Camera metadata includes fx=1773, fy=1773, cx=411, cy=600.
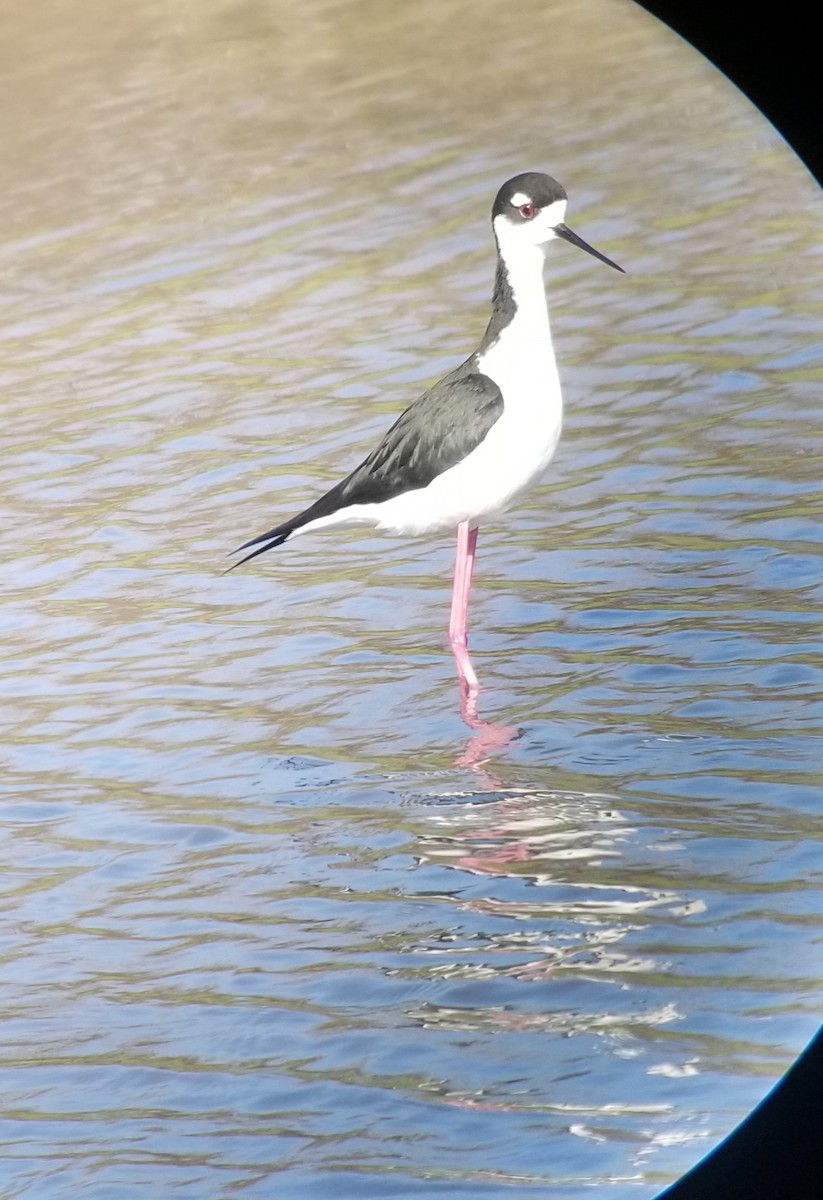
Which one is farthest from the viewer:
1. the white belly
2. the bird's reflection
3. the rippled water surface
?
the white belly

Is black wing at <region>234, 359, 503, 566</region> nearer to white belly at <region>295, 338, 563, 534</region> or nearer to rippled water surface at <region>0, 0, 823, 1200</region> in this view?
white belly at <region>295, 338, 563, 534</region>

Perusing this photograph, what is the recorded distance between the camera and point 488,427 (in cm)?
303

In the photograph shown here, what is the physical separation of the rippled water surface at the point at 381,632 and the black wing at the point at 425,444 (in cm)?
24

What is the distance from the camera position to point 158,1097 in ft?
6.02

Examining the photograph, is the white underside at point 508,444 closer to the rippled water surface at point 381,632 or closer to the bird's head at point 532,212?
the bird's head at point 532,212

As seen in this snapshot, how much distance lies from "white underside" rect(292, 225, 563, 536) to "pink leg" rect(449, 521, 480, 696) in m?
0.04

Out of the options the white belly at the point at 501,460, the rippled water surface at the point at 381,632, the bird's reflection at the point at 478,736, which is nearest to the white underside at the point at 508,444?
the white belly at the point at 501,460

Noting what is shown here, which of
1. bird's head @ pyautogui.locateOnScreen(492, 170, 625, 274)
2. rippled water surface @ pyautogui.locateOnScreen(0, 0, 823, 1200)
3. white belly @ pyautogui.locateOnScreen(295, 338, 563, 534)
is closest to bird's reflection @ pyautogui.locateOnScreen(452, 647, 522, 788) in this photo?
rippled water surface @ pyautogui.locateOnScreen(0, 0, 823, 1200)

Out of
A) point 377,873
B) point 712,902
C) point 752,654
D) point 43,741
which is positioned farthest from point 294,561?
point 712,902

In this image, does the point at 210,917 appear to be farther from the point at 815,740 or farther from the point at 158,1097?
the point at 815,740

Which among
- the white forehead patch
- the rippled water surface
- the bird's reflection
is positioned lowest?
the bird's reflection

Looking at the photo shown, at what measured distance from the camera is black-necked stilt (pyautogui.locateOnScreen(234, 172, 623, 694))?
3023 millimetres

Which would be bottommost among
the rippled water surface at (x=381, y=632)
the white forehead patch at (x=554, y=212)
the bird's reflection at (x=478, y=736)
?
the bird's reflection at (x=478, y=736)

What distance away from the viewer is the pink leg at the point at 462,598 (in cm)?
304
